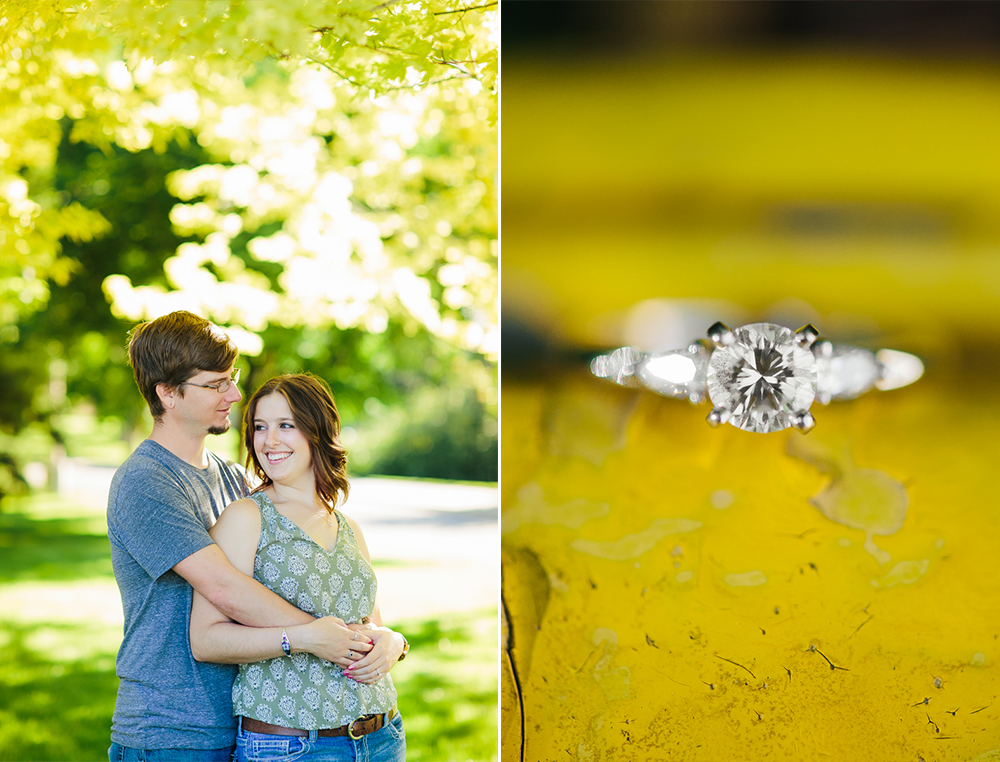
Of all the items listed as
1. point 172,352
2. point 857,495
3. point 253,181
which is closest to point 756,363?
point 857,495

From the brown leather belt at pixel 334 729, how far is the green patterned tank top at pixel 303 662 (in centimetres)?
1

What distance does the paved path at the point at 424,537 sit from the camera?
8.05m

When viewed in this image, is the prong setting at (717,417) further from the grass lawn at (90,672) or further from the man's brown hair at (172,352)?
the grass lawn at (90,672)

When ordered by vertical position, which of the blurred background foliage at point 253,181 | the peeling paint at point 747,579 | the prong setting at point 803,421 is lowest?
the peeling paint at point 747,579

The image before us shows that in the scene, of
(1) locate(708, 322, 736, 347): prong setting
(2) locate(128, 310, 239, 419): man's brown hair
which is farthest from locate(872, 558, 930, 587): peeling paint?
(2) locate(128, 310, 239, 419): man's brown hair

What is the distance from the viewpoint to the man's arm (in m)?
1.83

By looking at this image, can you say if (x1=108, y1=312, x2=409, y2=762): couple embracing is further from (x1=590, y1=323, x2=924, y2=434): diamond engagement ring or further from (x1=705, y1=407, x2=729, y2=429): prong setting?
(x1=705, y1=407, x2=729, y2=429): prong setting

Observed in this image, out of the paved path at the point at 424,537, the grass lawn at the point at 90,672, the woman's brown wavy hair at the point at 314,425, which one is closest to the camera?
the woman's brown wavy hair at the point at 314,425

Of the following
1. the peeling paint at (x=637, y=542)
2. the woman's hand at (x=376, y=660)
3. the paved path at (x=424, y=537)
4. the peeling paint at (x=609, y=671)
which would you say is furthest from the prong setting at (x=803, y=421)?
the paved path at (x=424, y=537)

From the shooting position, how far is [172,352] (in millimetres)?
1993

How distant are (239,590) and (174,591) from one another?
7.4 inches

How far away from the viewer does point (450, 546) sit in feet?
36.5

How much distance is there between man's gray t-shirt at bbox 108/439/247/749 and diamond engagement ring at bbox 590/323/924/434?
1.01 meters

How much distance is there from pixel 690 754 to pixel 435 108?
5054mm
